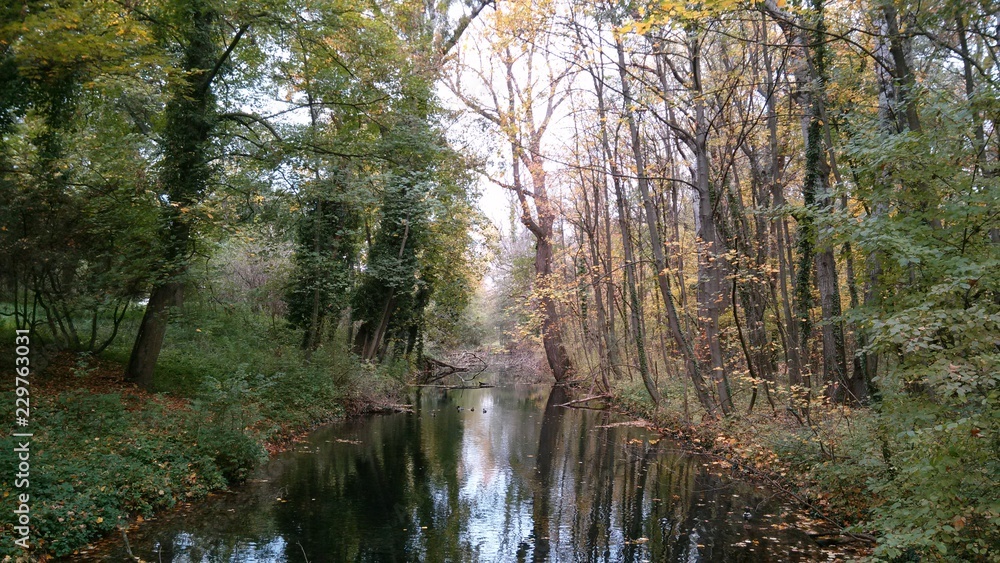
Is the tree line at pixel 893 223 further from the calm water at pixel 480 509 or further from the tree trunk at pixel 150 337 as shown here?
the tree trunk at pixel 150 337

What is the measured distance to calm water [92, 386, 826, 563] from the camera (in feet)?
22.5

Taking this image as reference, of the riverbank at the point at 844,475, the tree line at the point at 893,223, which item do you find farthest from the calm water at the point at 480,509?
the tree line at the point at 893,223

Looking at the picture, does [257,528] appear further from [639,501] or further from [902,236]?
[902,236]

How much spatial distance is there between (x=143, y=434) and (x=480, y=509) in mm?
4933

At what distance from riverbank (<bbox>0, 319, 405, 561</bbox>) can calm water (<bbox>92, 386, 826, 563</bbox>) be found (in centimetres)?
42

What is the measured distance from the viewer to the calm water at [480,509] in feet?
22.5

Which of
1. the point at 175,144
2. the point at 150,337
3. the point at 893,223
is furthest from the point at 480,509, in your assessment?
the point at 175,144

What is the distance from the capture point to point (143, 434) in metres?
8.26

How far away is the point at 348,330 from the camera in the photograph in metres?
20.2

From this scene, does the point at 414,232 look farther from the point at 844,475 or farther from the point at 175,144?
the point at 844,475

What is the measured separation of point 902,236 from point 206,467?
913 cm

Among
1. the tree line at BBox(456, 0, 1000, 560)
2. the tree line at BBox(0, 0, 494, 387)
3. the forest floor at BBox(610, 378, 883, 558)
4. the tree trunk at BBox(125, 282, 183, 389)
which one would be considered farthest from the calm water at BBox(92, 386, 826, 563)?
the tree line at BBox(0, 0, 494, 387)

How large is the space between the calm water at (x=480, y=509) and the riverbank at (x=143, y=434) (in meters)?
0.42

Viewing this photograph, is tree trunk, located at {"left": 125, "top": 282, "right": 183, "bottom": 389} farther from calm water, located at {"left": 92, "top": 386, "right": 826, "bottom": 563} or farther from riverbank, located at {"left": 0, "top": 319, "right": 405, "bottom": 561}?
calm water, located at {"left": 92, "top": 386, "right": 826, "bottom": 563}
